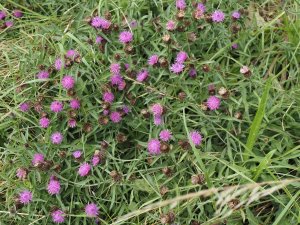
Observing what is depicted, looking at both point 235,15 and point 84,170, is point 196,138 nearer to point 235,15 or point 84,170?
point 84,170

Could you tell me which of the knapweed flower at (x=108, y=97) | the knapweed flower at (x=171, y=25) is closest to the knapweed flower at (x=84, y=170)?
the knapweed flower at (x=108, y=97)

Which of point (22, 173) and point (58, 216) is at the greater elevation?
point (22, 173)

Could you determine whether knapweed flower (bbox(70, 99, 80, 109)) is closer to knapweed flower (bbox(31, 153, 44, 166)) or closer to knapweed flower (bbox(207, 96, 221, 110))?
knapweed flower (bbox(31, 153, 44, 166))

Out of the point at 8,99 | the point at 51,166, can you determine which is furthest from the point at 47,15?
the point at 51,166

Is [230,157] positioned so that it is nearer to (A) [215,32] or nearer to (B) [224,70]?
(B) [224,70]

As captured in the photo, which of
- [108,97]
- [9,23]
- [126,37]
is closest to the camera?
[108,97]

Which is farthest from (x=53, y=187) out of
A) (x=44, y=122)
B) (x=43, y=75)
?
(x=43, y=75)

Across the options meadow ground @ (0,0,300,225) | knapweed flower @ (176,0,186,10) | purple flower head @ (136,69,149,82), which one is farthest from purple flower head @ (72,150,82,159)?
knapweed flower @ (176,0,186,10)
